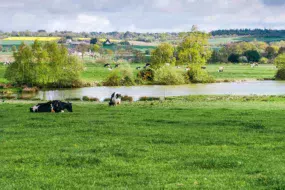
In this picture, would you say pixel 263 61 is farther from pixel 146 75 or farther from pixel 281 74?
pixel 146 75

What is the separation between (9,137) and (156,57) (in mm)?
79661

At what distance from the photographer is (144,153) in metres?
12.6

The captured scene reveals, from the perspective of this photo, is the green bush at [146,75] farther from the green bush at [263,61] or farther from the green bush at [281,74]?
the green bush at [263,61]

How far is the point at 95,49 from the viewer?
177 m

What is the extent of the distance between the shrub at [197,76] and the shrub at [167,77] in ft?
15.3

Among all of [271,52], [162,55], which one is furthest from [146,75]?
[271,52]

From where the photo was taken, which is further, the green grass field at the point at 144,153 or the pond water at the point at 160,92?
the pond water at the point at 160,92

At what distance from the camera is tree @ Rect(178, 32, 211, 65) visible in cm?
8519

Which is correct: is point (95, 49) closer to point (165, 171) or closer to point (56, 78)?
point (56, 78)

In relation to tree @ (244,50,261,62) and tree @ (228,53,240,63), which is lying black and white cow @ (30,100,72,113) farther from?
tree @ (244,50,261,62)

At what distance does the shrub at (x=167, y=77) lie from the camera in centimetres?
7938

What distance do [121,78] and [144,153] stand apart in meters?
68.7

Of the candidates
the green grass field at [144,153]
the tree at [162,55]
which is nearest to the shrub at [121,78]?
the tree at [162,55]

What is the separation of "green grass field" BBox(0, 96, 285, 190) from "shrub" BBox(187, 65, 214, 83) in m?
64.1
